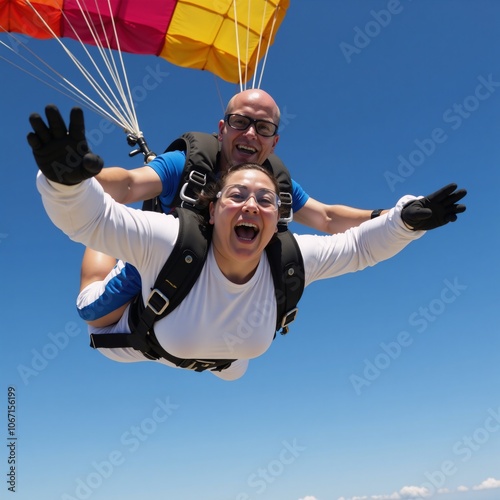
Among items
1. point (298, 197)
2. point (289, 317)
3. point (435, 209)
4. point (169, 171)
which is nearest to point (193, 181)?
point (169, 171)

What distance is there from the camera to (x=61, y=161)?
7.82 ft

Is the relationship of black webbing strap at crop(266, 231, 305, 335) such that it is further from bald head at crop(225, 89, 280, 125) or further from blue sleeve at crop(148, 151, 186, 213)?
bald head at crop(225, 89, 280, 125)

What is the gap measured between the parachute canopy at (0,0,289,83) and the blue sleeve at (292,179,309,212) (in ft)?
9.56

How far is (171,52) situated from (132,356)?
458 centimetres

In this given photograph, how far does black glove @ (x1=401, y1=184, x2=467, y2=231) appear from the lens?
3445 mm

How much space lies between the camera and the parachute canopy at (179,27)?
697 centimetres

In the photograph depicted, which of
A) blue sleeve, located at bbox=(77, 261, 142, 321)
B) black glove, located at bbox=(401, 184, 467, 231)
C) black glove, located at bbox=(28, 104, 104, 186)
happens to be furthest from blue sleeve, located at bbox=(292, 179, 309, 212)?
black glove, located at bbox=(28, 104, 104, 186)

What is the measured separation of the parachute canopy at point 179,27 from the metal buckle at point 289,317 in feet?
14.0

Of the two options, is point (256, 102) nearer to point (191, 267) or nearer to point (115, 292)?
point (191, 267)

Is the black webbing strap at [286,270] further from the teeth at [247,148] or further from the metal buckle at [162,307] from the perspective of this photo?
the teeth at [247,148]

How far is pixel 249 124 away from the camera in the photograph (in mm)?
4000

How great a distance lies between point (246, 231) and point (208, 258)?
26 cm

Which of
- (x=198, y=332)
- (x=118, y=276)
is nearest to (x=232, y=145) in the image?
(x=118, y=276)

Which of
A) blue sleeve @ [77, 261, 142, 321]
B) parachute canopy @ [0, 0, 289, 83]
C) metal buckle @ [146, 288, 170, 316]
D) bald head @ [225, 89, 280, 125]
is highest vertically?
parachute canopy @ [0, 0, 289, 83]
